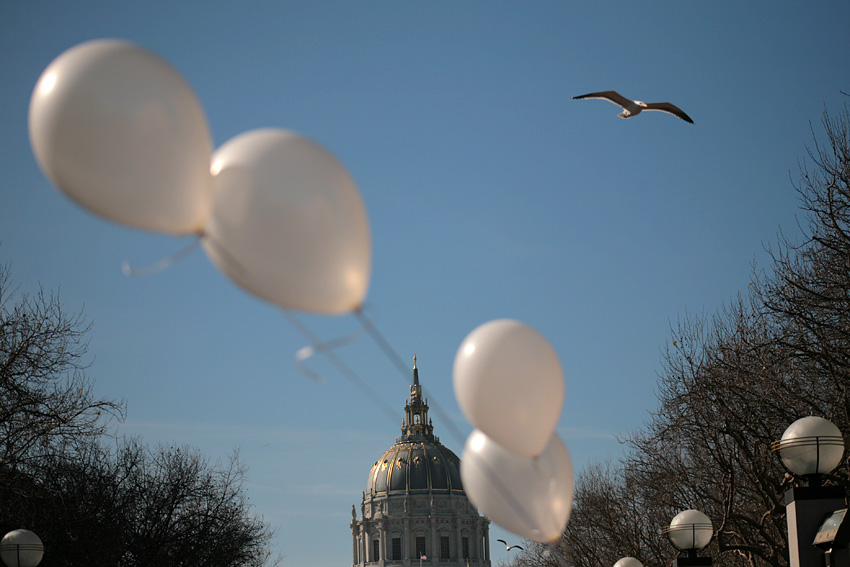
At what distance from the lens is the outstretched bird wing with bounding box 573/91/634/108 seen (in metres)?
11.9

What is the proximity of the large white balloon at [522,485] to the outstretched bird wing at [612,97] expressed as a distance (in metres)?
5.67

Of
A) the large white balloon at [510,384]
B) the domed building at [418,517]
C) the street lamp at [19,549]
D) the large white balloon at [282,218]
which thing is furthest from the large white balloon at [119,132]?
the domed building at [418,517]

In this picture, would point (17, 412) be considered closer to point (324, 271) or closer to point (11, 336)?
point (11, 336)

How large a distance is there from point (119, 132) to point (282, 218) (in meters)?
0.96

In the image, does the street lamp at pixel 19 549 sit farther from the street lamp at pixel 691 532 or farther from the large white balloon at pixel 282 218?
the large white balloon at pixel 282 218

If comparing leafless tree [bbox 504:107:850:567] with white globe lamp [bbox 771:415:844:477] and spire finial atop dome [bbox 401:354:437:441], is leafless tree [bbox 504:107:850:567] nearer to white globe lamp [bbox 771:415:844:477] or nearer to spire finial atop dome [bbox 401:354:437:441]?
Result: white globe lamp [bbox 771:415:844:477]

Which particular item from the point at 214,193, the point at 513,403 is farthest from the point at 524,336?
the point at 214,193

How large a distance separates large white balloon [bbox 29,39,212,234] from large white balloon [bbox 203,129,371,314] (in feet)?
0.85

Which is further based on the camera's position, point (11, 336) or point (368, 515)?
point (368, 515)

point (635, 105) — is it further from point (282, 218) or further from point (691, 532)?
point (282, 218)

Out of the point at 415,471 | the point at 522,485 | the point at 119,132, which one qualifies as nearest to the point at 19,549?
the point at 522,485

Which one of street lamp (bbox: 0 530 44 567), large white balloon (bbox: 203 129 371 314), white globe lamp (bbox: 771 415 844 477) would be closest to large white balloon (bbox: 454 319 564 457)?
large white balloon (bbox: 203 129 371 314)

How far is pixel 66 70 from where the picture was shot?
494 cm

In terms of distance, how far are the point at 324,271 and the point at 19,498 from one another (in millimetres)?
17294
